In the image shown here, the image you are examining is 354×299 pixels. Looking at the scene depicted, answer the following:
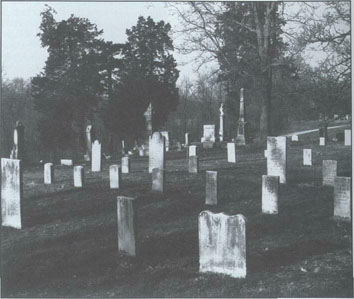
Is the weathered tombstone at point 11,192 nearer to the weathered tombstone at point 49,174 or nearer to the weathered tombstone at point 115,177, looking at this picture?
the weathered tombstone at point 115,177

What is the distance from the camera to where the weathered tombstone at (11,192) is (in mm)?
8617

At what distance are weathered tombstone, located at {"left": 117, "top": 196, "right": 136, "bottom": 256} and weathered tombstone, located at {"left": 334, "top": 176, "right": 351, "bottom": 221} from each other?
364cm

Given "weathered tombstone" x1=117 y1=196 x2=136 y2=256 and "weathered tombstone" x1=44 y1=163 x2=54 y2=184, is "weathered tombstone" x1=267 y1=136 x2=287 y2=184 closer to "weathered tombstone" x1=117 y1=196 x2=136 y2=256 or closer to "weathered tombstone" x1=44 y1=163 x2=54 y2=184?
"weathered tombstone" x1=117 y1=196 x2=136 y2=256

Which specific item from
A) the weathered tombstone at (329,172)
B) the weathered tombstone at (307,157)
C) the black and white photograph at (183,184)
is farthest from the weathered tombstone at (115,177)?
the weathered tombstone at (307,157)

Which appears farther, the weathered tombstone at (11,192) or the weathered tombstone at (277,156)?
the weathered tombstone at (277,156)

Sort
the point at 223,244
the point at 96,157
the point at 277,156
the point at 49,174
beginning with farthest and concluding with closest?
the point at 96,157 < the point at 49,174 < the point at 277,156 < the point at 223,244

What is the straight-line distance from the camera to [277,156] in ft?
39.4

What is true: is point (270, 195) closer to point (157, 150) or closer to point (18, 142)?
point (157, 150)

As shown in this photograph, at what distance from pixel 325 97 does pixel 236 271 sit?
395cm

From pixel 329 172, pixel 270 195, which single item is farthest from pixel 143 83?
pixel 270 195

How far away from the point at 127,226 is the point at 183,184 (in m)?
4.91

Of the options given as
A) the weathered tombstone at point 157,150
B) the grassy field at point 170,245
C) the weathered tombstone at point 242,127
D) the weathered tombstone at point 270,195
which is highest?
the weathered tombstone at point 242,127

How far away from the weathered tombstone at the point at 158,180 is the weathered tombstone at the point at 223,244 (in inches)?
189

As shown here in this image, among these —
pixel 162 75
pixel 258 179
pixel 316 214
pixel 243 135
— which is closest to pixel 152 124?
pixel 162 75
